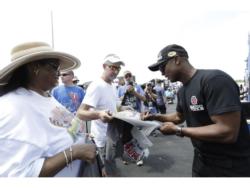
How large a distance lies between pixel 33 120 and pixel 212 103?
47.5 inches

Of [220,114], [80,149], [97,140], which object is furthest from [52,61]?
[97,140]

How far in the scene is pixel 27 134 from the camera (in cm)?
128

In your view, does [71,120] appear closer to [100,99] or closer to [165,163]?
[100,99]

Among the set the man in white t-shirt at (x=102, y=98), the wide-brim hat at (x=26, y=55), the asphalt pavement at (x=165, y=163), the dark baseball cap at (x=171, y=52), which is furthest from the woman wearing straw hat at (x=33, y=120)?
the asphalt pavement at (x=165, y=163)

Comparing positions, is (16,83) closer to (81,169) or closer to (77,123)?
(77,123)

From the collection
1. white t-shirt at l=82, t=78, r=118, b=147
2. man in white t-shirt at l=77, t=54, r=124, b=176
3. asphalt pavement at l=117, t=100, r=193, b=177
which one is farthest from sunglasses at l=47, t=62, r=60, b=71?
asphalt pavement at l=117, t=100, r=193, b=177

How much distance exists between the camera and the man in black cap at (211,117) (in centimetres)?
181

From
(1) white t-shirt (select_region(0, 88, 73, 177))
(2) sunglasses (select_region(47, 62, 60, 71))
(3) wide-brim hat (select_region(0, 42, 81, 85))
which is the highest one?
(3) wide-brim hat (select_region(0, 42, 81, 85))

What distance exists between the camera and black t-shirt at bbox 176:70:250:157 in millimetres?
1801

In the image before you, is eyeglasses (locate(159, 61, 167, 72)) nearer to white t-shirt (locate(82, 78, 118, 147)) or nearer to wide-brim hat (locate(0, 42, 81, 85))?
wide-brim hat (locate(0, 42, 81, 85))

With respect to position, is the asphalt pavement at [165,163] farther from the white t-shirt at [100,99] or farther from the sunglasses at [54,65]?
the sunglasses at [54,65]

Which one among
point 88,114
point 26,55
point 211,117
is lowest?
point 88,114

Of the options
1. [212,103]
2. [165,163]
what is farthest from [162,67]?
[165,163]

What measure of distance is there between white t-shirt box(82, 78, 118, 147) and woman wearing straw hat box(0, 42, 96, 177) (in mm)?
1379
